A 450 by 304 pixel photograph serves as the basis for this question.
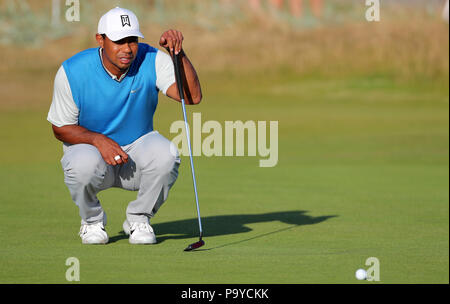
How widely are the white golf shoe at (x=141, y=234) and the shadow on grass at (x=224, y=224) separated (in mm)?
177

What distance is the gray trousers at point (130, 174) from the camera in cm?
664

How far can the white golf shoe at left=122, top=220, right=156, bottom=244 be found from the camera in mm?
6770

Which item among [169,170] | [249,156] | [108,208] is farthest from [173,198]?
[249,156]

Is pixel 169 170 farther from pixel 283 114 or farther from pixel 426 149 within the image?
pixel 283 114

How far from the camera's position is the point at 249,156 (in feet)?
48.0

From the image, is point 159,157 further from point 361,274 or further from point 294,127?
point 294,127

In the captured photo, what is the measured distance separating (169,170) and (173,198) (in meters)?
2.91

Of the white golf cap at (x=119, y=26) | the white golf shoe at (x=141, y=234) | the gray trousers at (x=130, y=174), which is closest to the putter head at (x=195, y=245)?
the white golf shoe at (x=141, y=234)

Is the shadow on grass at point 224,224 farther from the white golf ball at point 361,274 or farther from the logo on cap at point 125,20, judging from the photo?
the logo on cap at point 125,20

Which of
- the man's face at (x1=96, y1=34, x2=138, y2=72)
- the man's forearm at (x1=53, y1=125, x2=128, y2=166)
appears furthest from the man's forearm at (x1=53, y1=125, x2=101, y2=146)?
the man's face at (x1=96, y1=34, x2=138, y2=72)

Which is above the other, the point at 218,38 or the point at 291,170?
the point at 218,38

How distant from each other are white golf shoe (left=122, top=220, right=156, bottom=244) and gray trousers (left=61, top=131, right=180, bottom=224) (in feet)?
0.17

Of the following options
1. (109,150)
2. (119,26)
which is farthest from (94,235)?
(119,26)

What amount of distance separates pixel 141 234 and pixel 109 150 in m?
0.65
